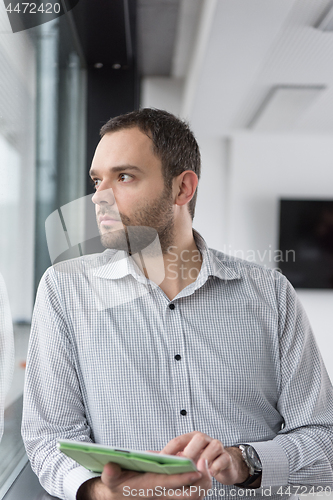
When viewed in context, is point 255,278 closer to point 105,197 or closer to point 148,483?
point 105,197

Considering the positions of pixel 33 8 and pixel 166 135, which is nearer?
pixel 33 8

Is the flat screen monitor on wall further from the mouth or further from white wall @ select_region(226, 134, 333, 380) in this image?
the mouth

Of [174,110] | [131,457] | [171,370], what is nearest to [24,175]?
[171,370]

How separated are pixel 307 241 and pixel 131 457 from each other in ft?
9.74

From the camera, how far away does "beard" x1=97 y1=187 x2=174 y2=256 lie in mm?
934

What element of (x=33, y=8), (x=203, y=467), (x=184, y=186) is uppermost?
(x=33, y=8)

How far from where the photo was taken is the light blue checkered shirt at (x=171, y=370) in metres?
0.90

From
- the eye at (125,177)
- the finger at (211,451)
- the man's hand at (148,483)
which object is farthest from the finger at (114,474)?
the eye at (125,177)

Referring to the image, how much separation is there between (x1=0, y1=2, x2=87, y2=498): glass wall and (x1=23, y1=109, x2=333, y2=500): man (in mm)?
79

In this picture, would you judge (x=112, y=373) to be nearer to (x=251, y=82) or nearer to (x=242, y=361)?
(x=242, y=361)

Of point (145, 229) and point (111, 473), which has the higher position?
point (145, 229)

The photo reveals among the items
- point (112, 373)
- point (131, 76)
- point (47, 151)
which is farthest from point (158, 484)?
point (131, 76)

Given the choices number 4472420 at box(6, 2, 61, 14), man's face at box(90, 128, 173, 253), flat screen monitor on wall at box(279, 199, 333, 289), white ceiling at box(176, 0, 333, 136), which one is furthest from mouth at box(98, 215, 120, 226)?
flat screen monitor on wall at box(279, 199, 333, 289)

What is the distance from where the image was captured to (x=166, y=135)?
3.43 feet
